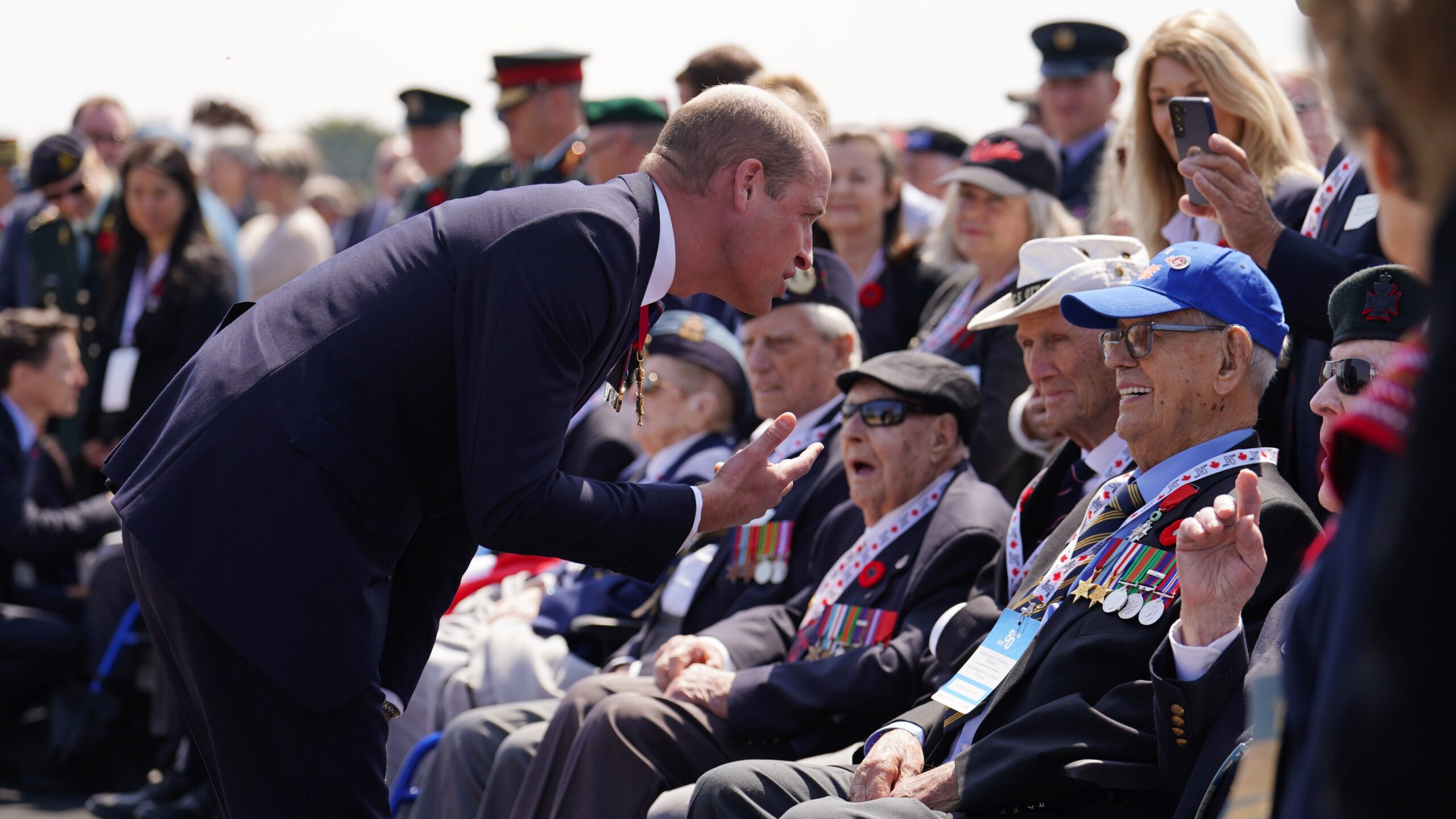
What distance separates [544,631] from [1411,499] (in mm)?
4070

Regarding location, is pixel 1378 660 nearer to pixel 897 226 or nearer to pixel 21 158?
Answer: pixel 897 226

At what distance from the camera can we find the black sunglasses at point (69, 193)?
7.90 m

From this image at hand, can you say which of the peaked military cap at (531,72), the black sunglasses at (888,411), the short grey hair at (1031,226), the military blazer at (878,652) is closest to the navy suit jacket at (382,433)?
the military blazer at (878,652)

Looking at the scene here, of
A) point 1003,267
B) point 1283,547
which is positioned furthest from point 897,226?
point 1283,547

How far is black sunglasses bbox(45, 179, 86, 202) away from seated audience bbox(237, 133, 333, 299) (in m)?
1.11

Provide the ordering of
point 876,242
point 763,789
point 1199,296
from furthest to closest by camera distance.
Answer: point 876,242
point 763,789
point 1199,296

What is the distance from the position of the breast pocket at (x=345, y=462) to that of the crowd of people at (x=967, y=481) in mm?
401

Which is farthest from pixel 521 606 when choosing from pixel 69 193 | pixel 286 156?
pixel 286 156

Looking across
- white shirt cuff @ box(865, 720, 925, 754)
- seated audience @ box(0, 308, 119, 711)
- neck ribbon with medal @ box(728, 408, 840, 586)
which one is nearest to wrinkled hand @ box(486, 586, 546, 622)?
neck ribbon with medal @ box(728, 408, 840, 586)

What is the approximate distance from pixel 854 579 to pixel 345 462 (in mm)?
1863

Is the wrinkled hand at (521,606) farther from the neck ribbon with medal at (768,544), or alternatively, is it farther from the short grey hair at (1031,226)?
the short grey hair at (1031,226)

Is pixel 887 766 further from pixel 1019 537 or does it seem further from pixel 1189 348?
pixel 1189 348

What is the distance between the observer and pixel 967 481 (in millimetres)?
4008

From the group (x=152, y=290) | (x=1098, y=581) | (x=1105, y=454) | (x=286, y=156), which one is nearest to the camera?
(x=1098, y=581)
